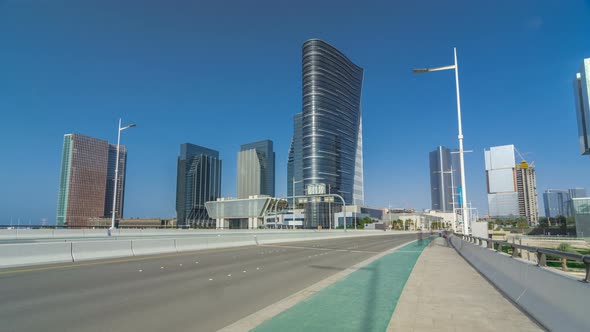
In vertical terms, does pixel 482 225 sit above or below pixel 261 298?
above

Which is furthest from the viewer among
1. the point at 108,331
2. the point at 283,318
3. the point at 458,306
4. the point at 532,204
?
the point at 532,204

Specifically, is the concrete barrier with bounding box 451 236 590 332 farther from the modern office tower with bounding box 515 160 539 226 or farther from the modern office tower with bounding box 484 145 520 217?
the modern office tower with bounding box 515 160 539 226

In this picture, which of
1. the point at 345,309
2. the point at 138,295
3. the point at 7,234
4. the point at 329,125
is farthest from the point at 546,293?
the point at 329,125

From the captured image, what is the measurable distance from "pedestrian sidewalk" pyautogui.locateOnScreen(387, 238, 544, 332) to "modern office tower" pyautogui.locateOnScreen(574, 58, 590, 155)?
4554 inches

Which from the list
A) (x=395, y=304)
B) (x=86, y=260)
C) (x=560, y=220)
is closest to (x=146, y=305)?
(x=395, y=304)

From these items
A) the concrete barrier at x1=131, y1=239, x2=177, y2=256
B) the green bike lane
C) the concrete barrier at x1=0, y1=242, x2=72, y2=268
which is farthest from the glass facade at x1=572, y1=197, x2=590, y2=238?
the concrete barrier at x1=0, y1=242, x2=72, y2=268

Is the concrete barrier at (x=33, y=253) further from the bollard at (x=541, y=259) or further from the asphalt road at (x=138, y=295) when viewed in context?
the bollard at (x=541, y=259)

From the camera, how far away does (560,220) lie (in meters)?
135

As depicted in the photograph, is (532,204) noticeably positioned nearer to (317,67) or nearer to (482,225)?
(317,67)

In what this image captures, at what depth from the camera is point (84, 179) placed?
157 m

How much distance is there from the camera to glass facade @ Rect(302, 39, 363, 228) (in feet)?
529

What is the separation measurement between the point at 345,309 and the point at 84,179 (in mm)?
179208

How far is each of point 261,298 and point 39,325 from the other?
13.9ft

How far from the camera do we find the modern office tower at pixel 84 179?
145 metres
